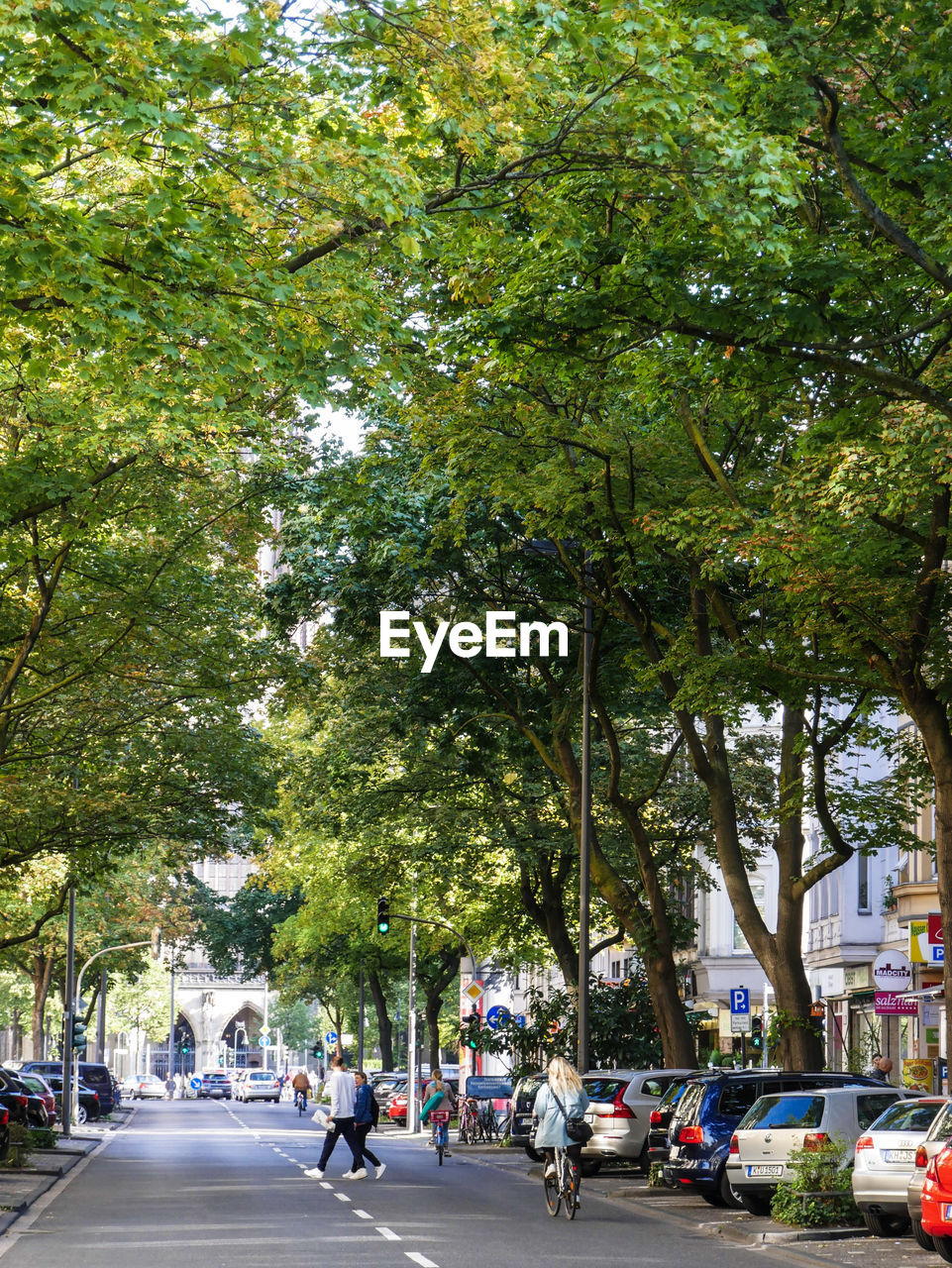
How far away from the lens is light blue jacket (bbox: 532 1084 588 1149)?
21.1 m

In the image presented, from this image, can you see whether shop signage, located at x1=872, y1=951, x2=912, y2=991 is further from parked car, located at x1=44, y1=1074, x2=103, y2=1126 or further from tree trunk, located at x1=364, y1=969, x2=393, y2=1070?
tree trunk, located at x1=364, y1=969, x2=393, y2=1070

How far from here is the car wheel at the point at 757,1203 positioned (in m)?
21.6

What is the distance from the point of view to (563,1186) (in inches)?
840

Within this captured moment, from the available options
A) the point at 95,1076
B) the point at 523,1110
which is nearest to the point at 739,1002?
the point at 523,1110

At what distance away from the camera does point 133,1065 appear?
5453 inches

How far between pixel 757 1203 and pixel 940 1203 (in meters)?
7.33

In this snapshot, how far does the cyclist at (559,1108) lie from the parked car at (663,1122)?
451 cm

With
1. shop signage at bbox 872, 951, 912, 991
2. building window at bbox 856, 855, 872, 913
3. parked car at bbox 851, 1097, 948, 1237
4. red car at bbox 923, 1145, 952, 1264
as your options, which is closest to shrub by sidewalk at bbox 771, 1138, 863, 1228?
parked car at bbox 851, 1097, 948, 1237

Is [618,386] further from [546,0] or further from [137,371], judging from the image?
[546,0]

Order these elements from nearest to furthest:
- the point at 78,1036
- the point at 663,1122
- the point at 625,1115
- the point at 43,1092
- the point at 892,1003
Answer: the point at 663,1122
the point at 625,1115
the point at 892,1003
the point at 43,1092
the point at 78,1036

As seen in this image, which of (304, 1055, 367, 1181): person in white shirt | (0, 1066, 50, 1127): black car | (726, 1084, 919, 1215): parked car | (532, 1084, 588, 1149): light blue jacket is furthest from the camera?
(0, 1066, 50, 1127): black car

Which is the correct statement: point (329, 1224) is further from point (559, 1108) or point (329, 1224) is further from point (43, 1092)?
point (43, 1092)

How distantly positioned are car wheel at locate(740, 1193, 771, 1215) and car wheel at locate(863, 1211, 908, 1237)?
2.63 m

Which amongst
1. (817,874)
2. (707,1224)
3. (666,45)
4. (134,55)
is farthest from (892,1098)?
(134,55)
